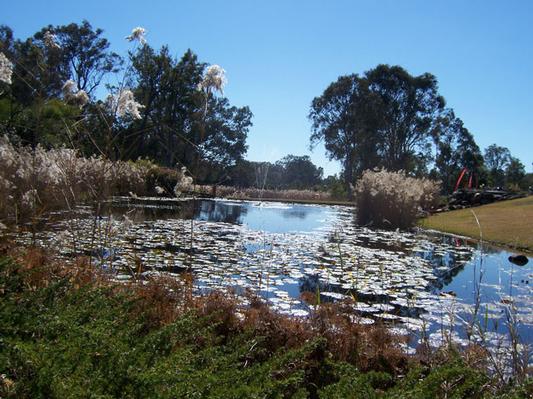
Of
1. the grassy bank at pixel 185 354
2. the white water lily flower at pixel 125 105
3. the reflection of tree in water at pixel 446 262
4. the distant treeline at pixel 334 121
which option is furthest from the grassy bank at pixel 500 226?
the distant treeline at pixel 334 121

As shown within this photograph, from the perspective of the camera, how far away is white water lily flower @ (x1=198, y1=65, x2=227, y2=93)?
450cm

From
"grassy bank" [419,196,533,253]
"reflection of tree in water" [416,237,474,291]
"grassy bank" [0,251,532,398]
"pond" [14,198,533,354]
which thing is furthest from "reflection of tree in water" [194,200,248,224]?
"grassy bank" [0,251,532,398]

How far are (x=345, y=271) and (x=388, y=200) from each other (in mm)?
9077

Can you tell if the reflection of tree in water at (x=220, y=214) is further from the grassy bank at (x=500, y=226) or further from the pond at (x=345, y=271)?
the grassy bank at (x=500, y=226)

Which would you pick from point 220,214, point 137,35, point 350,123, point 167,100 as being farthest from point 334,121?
point 137,35

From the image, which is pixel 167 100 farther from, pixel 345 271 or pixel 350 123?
pixel 345 271

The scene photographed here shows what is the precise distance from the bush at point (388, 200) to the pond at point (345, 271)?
3940 millimetres

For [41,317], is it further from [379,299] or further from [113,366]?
[379,299]

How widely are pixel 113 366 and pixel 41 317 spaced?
2.32 ft

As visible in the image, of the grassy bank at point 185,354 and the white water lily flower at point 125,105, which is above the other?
the white water lily flower at point 125,105

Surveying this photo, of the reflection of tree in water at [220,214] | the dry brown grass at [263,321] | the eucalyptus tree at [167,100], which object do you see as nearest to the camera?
the dry brown grass at [263,321]

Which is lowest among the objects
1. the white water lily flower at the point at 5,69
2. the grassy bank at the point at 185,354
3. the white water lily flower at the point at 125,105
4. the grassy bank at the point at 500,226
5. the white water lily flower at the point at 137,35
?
the grassy bank at the point at 185,354

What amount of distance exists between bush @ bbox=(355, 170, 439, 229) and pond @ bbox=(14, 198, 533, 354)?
394cm

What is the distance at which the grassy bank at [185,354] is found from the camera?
2.28m
